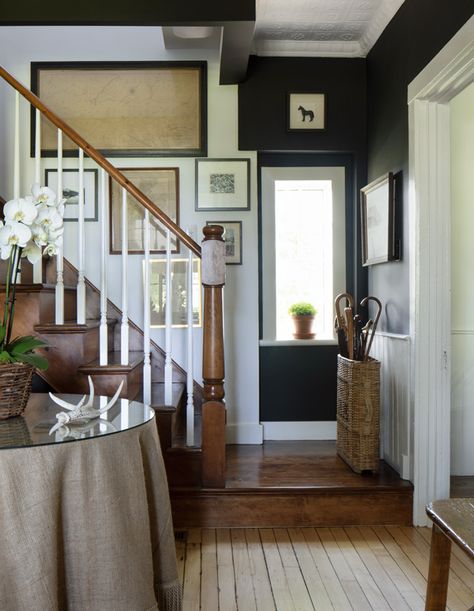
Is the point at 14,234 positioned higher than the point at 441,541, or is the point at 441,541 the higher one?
the point at 14,234

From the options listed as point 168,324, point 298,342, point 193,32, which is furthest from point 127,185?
point 298,342

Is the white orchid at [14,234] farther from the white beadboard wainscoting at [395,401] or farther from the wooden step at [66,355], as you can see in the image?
the white beadboard wainscoting at [395,401]

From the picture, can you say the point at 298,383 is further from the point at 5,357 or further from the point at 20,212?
the point at 20,212

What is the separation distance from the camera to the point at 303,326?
3.80 meters

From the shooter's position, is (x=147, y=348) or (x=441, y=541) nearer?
(x=441, y=541)

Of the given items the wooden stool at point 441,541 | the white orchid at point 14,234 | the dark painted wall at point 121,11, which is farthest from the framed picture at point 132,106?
the wooden stool at point 441,541

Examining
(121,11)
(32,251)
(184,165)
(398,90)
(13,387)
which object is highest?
(121,11)

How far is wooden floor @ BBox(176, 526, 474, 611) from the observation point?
2.05 meters

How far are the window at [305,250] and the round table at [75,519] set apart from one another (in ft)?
8.04

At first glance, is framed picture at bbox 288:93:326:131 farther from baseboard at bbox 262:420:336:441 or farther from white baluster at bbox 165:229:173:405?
baseboard at bbox 262:420:336:441

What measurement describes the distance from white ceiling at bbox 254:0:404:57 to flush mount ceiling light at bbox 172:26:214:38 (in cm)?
30

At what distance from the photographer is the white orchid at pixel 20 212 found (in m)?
1.53

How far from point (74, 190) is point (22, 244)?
225 cm

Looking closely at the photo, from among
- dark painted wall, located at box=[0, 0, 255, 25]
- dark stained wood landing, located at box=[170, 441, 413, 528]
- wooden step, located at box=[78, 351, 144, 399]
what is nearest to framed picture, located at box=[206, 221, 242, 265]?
wooden step, located at box=[78, 351, 144, 399]
